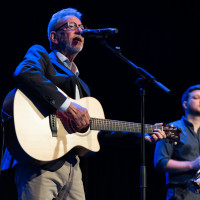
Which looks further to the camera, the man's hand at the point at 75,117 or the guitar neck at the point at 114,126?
the guitar neck at the point at 114,126

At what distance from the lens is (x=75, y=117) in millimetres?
2629

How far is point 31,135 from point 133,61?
135 inches

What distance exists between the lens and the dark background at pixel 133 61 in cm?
509

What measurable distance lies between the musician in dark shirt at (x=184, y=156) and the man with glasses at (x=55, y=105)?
82 centimetres

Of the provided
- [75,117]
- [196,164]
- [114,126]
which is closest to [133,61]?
[196,164]

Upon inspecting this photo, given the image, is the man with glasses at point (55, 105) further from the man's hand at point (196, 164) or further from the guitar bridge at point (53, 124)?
the man's hand at point (196, 164)

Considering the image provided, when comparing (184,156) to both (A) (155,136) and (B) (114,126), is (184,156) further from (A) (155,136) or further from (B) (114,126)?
(B) (114,126)

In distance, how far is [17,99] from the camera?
2416 millimetres

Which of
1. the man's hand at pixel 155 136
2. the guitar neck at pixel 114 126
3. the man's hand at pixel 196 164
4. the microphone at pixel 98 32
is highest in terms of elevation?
the microphone at pixel 98 32

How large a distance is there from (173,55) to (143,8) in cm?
97

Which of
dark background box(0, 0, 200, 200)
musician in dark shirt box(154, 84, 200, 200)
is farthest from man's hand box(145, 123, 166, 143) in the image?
dark background box(0, 0, 200, 200)

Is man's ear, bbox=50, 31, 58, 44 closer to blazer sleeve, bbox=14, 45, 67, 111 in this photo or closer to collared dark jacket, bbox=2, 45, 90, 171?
collared dark jacket, bbox=2, 45, 90, 171

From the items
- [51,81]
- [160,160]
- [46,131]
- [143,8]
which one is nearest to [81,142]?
[46,131]

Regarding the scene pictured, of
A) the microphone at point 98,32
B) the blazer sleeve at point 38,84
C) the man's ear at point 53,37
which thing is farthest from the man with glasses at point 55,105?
the microphone at point 98,32
